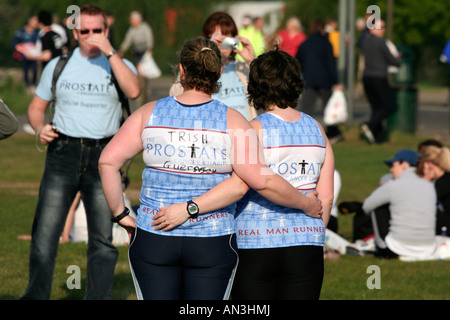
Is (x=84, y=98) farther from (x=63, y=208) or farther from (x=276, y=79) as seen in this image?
(x=276, y=79)

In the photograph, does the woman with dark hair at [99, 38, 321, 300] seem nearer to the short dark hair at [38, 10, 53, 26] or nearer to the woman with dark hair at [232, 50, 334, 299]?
the woman with dark hair at [232, 50, 334, 299]

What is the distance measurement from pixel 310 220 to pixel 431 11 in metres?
31.0

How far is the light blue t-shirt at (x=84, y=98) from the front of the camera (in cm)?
571

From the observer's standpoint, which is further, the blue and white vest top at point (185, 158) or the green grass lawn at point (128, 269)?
the green grass lawn at point (128, 269)

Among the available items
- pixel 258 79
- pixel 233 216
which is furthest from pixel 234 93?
pixel 233 216

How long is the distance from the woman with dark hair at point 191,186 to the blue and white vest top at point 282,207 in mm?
152

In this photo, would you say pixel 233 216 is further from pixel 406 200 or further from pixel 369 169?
pixel 369 169

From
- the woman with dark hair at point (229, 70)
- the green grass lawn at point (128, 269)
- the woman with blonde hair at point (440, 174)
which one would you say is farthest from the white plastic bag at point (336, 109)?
the woman with dark hair at point (229, 70)

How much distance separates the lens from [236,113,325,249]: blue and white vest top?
406cm

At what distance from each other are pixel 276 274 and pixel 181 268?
0.50 meters

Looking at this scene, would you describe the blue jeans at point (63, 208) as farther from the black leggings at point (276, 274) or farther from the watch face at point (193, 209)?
the watch face at point (193, 209)

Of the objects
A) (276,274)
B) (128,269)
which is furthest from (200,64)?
(128,269)

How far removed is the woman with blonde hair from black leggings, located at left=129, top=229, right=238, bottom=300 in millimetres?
4785

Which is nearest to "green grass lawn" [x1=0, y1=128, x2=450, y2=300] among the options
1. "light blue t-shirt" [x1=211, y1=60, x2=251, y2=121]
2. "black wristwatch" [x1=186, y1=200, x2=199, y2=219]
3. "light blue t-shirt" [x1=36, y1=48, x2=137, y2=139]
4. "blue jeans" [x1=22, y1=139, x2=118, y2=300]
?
"blue jeans" [x1=22, y1=139, x2=118, y2=300]
